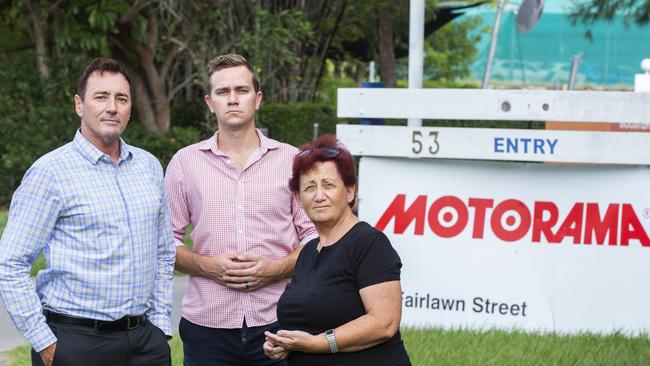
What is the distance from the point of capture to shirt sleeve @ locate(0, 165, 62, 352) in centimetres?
400

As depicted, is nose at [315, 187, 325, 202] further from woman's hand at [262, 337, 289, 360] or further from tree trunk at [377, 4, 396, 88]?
tree trunk at [377, 4, 396, 88]

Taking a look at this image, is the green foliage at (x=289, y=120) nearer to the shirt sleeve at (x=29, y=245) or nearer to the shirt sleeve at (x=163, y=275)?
the shirt sleeve at (x=163, y=275)

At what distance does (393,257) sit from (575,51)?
127 ft

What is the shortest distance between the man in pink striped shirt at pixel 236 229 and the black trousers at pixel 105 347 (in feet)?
1.27

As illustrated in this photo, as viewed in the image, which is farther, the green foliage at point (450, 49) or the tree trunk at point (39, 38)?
the green foliage at point (450, 49)

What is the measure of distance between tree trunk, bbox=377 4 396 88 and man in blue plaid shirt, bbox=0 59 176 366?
19.1m

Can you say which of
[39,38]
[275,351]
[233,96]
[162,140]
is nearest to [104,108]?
[233,96]

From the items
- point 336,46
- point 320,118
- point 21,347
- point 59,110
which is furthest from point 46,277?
point 336,46

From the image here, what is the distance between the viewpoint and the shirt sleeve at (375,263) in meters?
3.83

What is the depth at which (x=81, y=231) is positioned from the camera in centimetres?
407

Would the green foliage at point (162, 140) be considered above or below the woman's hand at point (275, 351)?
below

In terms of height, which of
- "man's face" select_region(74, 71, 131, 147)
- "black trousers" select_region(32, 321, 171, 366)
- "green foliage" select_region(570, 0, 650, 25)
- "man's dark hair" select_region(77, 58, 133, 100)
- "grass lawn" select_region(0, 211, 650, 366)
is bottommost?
"grass lawn" select_region(0, 211, 650, 366)

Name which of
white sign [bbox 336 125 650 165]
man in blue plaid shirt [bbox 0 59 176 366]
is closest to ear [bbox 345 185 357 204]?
man in blue plaid shirt [bbox 0 59 176 366]

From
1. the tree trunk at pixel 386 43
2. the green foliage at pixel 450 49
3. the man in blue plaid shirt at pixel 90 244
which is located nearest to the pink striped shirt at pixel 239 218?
the man in blue plaid shirt at pixel 90 244
